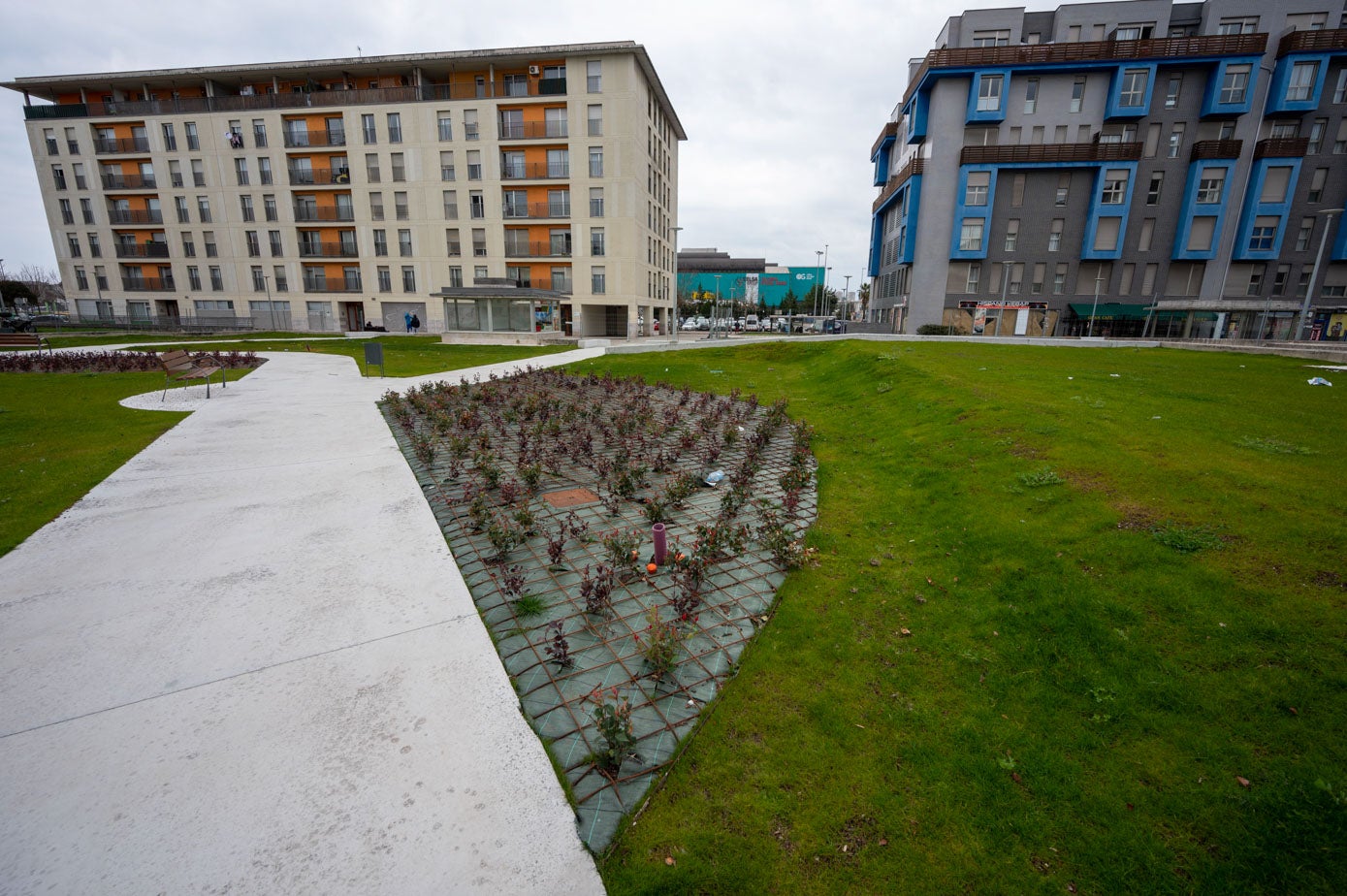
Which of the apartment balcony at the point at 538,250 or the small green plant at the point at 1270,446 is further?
the apartment balcony at the point at 538,250

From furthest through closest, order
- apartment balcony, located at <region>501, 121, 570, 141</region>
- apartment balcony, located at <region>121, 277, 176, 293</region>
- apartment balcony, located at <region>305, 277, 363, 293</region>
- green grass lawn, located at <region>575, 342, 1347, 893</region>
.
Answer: apartment balcony, located at <region>121, 277, 176, 293</region> → apartment balcony, located at <region>305, 277, 363, 293</region> → apartment balcony, located at <region>501, 121, 570, 141</region> → green grass lawn, located at <region>575, 342, 1347, 893</region>

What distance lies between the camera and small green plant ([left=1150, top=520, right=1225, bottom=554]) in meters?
4.95

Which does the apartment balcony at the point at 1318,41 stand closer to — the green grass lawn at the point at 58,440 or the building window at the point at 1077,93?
the building window at the point at 1077,93

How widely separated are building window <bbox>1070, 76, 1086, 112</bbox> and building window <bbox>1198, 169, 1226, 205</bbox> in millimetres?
9967

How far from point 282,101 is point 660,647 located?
62.3 metres

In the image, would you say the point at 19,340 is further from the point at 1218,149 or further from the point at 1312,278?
the point at 1218,149

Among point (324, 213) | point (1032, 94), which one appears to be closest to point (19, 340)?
point (324, 213)

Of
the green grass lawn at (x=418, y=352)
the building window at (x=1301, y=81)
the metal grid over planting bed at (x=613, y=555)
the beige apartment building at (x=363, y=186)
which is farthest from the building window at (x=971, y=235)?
the metal grid over planting bed at (x=613, y=555)

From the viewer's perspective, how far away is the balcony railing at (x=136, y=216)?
168ft

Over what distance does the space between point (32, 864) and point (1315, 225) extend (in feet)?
211

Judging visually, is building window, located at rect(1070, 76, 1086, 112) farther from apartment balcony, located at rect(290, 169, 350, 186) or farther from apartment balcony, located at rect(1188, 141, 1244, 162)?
apartment balcony, located at rect(290, 169, 350, 186)

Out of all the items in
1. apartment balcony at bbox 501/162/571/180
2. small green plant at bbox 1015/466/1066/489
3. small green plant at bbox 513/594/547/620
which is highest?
apartment balcony at bbox 501/162/571/180

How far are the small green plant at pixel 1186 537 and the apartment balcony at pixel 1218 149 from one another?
170ft

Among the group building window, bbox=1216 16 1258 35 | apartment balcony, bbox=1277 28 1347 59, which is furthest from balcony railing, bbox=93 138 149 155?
apartment balcony, bbox=1277 28 1347 59
